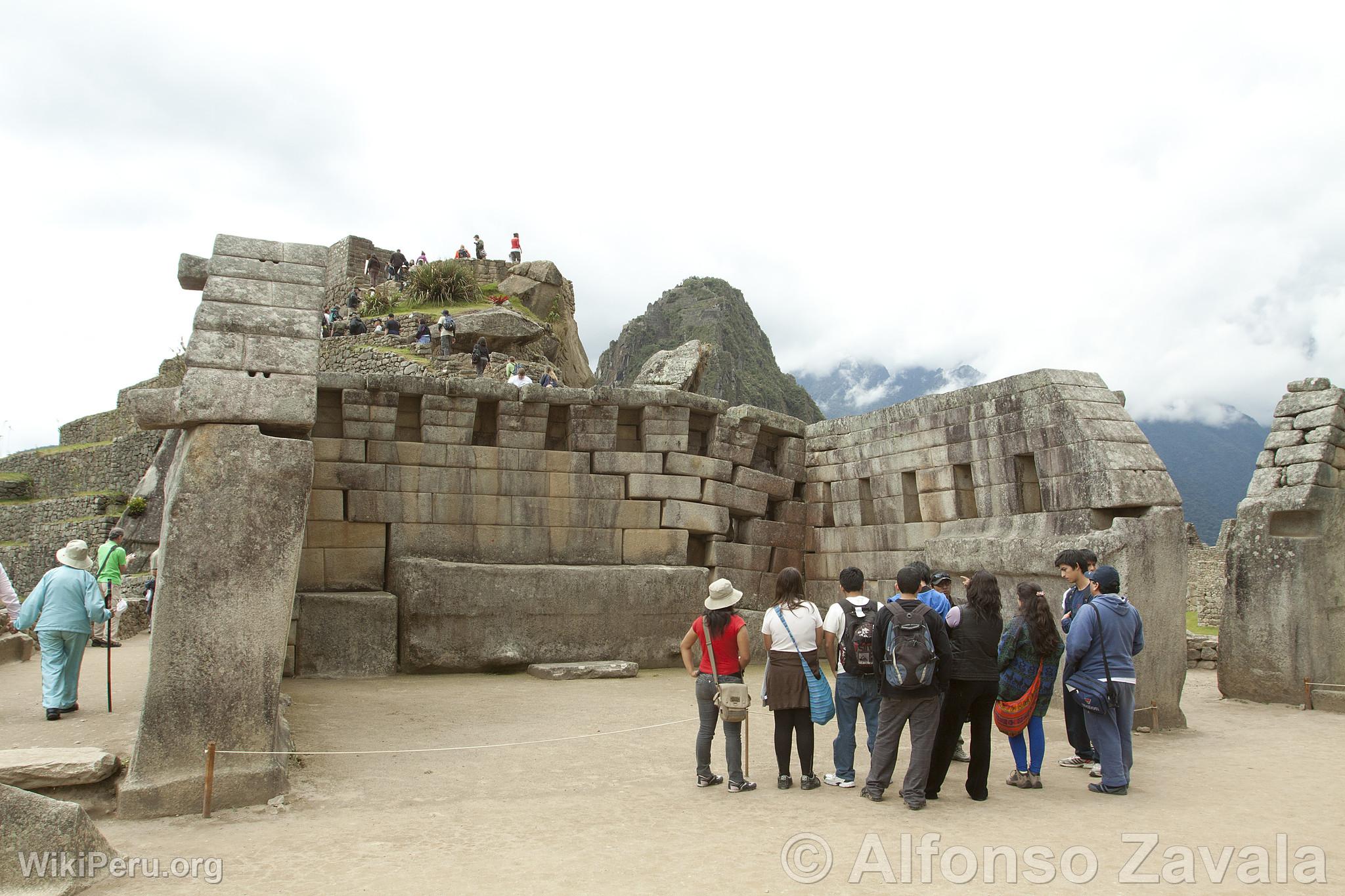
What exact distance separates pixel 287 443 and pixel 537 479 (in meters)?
5.57

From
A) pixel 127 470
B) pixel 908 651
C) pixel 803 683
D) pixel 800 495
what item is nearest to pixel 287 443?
pixel 803 683

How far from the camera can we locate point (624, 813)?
600 cm

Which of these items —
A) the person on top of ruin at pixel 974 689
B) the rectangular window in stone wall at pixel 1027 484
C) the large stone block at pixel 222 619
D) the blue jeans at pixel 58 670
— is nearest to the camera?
the large stone block at pixel 222 619

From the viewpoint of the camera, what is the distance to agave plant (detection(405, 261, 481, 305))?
2981cm

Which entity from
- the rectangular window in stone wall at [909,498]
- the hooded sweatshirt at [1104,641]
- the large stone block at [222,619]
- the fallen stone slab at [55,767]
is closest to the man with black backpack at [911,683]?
the hooded sweatshirt at [1104,641]

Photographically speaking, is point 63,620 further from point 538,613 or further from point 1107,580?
point 1107,580

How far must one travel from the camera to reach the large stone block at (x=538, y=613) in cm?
1094

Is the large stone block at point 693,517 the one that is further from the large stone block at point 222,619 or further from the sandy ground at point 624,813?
the large stone block at point 222,619

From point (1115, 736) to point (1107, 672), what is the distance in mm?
436

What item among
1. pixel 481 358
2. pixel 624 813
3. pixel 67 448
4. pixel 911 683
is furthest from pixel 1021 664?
pixel 67 448

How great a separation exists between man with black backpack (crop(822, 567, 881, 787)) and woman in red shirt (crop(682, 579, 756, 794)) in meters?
0.64

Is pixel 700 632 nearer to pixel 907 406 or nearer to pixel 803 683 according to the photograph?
pixel 803 683

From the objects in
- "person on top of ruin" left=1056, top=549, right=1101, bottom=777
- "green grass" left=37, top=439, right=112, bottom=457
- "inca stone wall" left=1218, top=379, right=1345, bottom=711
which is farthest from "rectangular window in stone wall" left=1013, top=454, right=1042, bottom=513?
"green grass" left=37, top=439, right=112, bottom=457

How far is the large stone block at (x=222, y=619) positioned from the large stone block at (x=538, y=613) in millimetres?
4468
